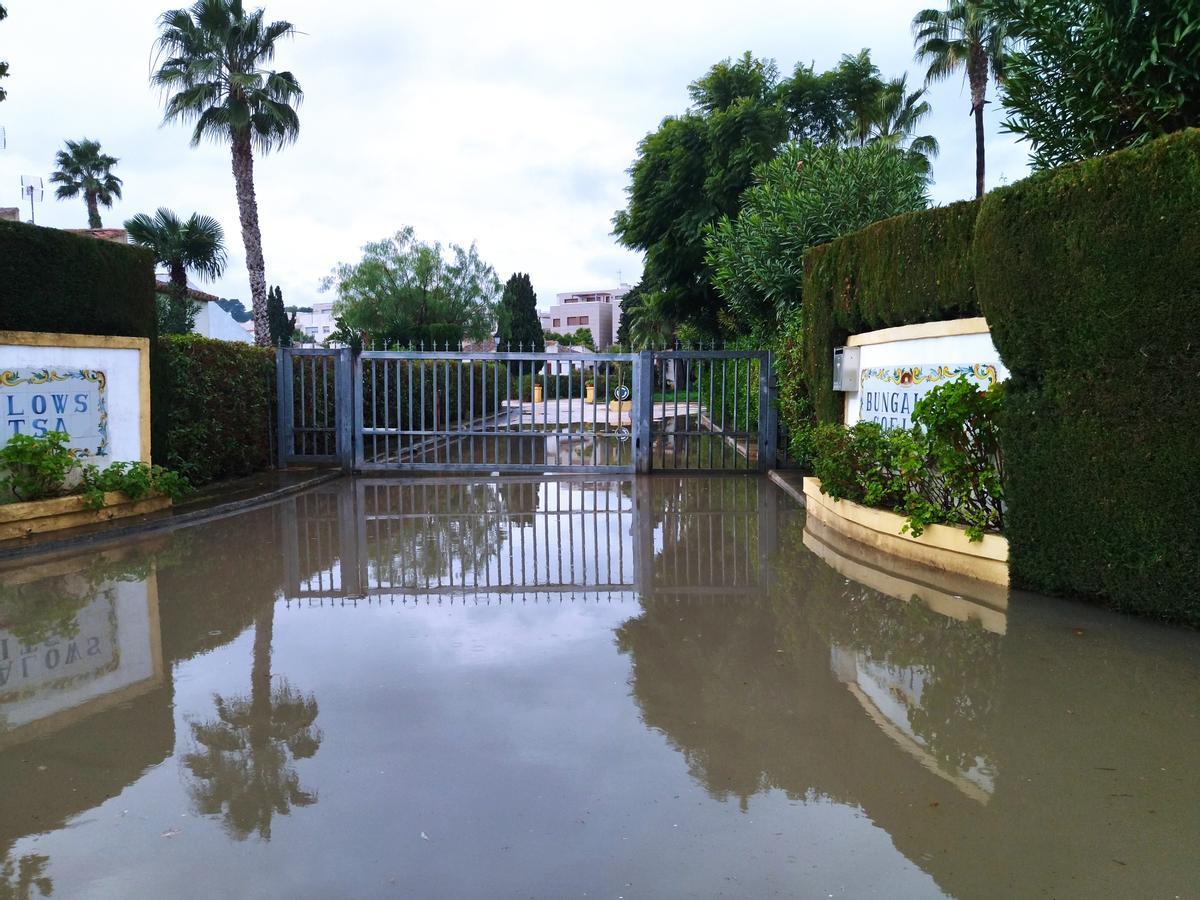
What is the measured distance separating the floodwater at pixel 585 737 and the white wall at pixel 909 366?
1949 millimetres

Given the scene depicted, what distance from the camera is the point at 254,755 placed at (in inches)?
159

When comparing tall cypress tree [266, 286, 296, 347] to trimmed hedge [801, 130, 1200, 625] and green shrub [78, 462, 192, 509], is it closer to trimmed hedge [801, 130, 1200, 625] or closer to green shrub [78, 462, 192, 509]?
green shrub [78, 462, 192, 509]

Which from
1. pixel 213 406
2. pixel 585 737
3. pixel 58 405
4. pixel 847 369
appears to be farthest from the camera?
pixel 213 406

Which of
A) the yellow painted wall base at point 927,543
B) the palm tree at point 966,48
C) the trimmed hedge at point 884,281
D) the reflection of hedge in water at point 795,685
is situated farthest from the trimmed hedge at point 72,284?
the palm tree at point 966,48

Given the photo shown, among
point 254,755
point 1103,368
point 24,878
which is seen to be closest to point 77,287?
point 254,755

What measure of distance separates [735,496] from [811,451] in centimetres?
121

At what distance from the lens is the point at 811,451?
1219 centimetres

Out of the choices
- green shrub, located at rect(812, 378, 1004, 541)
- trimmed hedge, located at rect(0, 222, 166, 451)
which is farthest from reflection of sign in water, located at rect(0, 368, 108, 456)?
green shrub, located at rect(812, 378, 1004, 541)

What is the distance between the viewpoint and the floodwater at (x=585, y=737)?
3.14m

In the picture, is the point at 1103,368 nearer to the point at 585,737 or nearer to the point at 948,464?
the point at 948,464

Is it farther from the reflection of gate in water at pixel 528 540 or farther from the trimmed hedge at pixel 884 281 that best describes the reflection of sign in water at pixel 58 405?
the trimmed hedge at pixel 884 281

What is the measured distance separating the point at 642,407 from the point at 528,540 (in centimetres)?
559

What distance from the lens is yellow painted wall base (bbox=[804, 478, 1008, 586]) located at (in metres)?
6.94

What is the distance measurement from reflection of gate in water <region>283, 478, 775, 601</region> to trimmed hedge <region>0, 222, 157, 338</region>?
2.98 metres
